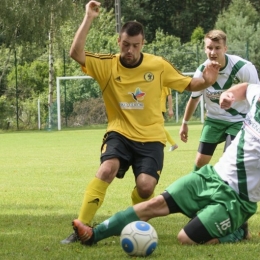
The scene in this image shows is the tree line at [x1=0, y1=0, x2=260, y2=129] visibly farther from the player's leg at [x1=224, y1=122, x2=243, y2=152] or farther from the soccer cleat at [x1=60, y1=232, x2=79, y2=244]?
the soccer cleat at [x1=60, y1=232, x2=79, y2=244]

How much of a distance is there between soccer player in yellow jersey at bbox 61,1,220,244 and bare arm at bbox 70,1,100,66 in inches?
0.6

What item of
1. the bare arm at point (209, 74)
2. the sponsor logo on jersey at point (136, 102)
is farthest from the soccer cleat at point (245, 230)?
the sponsor logo on jersey at point (136, 102)

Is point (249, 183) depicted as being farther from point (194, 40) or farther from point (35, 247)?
point (194, 40)

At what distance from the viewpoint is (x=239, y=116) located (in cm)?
909

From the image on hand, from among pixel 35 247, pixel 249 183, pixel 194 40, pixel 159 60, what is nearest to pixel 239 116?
pixel 159 60

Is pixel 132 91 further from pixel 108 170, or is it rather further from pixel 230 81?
pixel 230 81

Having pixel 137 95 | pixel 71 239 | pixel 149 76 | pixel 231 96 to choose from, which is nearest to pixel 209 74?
pixel 149 76

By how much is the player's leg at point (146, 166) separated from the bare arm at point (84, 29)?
102 cm

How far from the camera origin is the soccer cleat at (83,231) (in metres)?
6.88

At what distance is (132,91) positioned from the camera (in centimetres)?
766

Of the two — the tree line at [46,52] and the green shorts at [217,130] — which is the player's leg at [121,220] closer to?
the green shorts at [217,130]

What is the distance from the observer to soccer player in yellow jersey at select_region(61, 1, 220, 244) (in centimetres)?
749

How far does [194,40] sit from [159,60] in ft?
166

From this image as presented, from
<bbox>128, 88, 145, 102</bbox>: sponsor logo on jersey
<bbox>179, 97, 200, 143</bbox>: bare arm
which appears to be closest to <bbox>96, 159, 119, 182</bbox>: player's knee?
<bbox>128, 88, 145, 102</bbox>: sponsor logo on jersey
